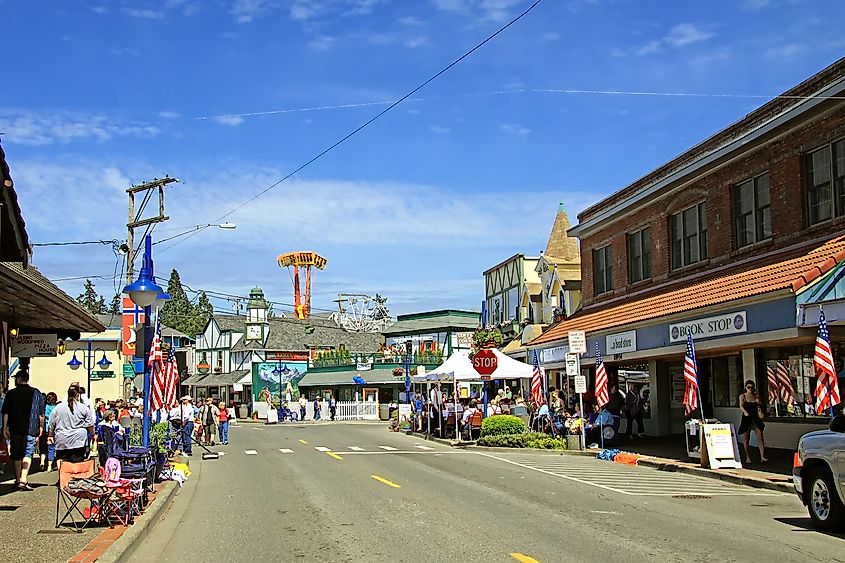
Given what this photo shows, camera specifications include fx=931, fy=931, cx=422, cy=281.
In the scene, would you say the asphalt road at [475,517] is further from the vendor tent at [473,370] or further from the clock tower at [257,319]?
the clock tower at [257,319]

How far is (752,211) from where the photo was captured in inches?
945

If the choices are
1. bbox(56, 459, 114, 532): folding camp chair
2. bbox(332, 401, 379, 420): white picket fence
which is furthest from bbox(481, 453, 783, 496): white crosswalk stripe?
bbox(332, 401, 379, 420): white picket fence

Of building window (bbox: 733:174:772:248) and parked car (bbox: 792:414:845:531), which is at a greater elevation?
building window (bbox: 733:174:772:248)

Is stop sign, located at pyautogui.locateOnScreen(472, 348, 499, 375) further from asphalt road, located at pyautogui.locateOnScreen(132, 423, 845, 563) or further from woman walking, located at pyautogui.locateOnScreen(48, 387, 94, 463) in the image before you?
woman walking, located at pyautogui.locateOnScreen(48, 387, 94, 463)

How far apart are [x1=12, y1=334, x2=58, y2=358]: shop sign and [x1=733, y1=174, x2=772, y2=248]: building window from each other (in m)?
18.0

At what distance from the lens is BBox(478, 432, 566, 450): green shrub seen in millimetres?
27000

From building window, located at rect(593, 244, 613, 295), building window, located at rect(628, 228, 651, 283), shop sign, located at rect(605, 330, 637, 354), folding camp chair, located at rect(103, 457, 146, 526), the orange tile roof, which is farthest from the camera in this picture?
building window, located at rect(593, 244, 613, 295)

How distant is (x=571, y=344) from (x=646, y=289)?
17.2 feet

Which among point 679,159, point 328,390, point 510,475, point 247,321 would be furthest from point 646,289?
point 247,321

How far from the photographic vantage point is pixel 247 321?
2992 inches

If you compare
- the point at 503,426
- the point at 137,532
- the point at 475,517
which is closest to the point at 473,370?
the point at 503,426

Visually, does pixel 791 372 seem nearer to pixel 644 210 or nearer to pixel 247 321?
pixel 644 210

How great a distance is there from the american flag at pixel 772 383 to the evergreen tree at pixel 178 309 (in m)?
92.9

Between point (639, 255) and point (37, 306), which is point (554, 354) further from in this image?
point (37, 306)
